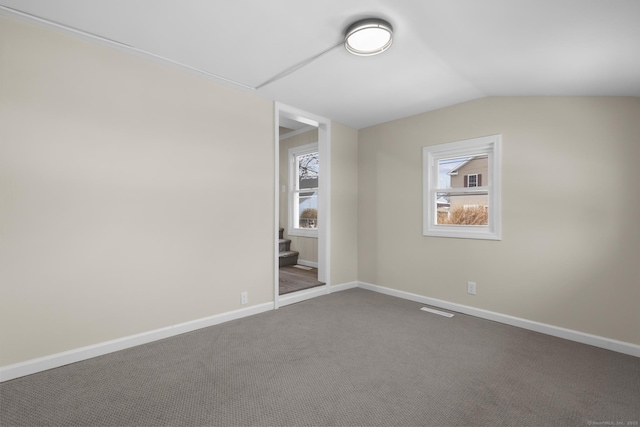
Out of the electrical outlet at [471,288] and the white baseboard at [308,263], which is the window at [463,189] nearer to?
the electrical outlet at [471,288]

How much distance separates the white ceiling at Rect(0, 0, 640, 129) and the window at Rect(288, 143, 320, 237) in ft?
9.32

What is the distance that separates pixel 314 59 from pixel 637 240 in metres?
3.14

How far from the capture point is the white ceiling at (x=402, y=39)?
1796 millimetres

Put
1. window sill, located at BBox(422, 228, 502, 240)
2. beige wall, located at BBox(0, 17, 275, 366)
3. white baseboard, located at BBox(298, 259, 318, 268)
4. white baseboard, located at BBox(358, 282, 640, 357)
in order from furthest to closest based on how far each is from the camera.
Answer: white baseboard, located at BBox(298, 259, 318, 268), window sill, located at BBox(422, 228, 502, 240), white baseboard, located at BBox(358, 282, 640, 357), beige wall, located at BBox(0, 17, 275, 366)

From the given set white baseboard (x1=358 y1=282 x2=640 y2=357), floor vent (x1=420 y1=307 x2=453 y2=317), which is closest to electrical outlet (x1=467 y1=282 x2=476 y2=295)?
white baseboard (x1=358 y1=282 x2=640 y2=357)

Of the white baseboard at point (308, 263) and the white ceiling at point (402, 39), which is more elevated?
the white ceiling at point (402, 39)

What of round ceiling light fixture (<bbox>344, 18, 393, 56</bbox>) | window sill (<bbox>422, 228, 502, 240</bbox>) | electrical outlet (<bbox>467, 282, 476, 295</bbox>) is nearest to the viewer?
round ceiling light fixture (<bbox>344, 18, 393, 56</bbox>)

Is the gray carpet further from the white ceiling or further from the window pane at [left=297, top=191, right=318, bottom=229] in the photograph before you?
the window pane at [left=297, top=191, right=318, bottom=229]

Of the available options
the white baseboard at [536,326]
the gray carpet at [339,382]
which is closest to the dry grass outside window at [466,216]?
the white baseboard at [536,326]

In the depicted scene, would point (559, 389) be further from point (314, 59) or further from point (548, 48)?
point (314, 59)

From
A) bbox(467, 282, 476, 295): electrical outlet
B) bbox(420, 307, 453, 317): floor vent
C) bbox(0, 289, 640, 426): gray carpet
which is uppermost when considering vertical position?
bbox(467, 282, 476, 295): electrical outlet

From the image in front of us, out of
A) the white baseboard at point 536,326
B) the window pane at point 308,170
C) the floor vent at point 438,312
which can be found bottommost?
the floor vent at point 438,312

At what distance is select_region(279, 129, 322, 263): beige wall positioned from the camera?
578 cm

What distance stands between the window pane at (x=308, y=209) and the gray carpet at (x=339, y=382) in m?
3.15
